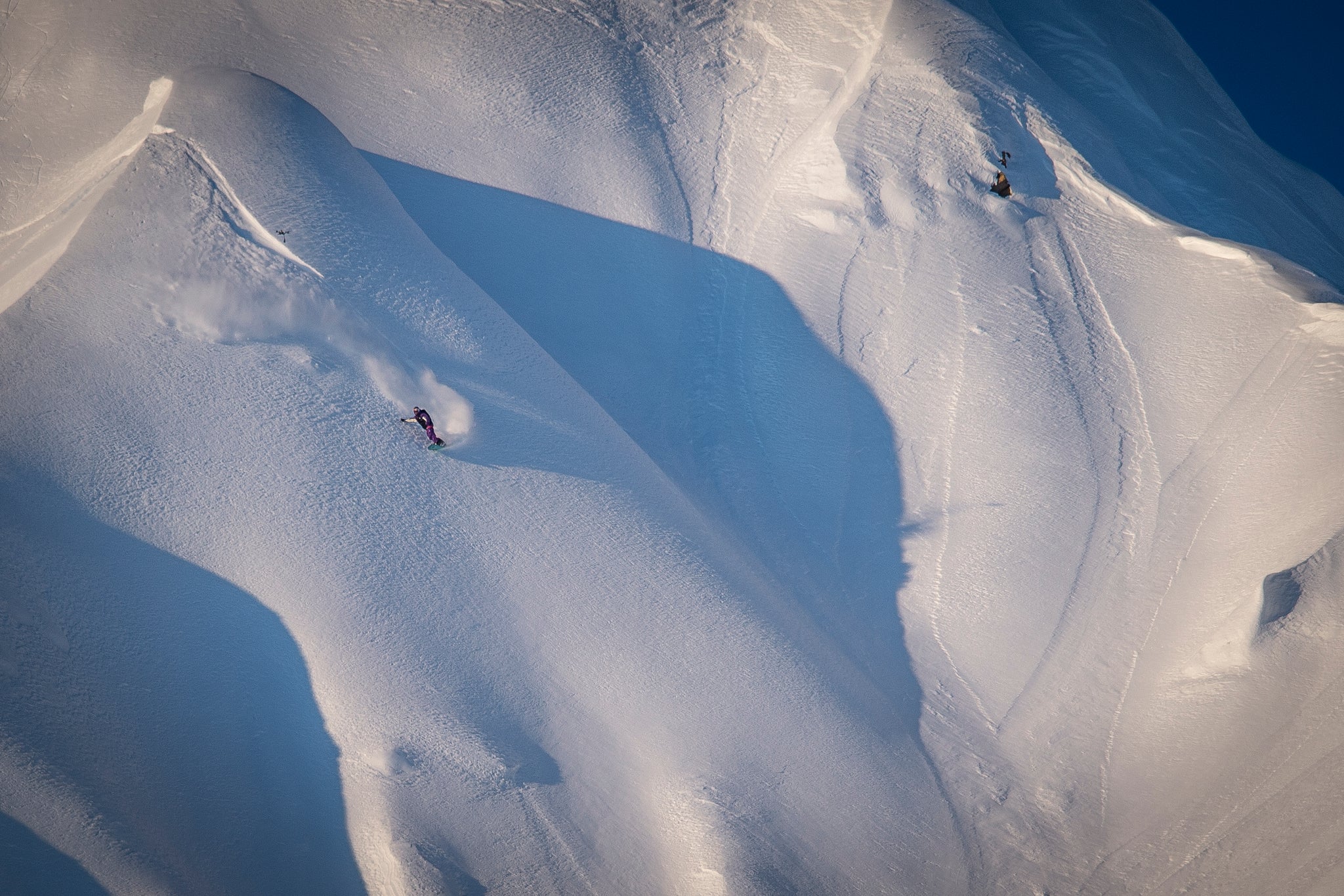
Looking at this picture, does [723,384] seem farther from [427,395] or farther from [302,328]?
[302,328]

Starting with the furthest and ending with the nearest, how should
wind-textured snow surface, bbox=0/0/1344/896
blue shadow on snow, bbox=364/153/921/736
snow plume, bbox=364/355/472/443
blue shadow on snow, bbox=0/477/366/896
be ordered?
blue shadow on snow, bbox=364/153/921/736, snow plume, bbox=364/355/472/443, wind-textured snow surface, bbox=0/0/1344/896, blue shadow on snow, bbox=0/477/366/896

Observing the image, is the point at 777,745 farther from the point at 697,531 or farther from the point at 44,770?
the point at 44,770

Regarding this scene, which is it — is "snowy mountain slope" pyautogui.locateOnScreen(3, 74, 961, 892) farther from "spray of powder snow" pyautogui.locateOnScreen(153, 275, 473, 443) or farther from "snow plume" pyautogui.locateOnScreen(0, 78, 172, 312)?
"snow plume" pyautogui.locateOnScreen(0, 78, 172, 312)

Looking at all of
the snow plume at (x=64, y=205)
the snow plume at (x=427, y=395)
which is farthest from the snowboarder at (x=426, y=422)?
the snow plume at (x=64, y=205)

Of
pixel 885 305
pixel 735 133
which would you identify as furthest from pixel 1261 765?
pixel 735 133

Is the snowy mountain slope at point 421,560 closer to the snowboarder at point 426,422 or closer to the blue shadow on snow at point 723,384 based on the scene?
the snowboarder at point 426,422

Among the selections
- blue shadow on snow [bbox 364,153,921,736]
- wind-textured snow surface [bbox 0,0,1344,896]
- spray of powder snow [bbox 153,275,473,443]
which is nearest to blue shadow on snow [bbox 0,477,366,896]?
wind-textured snow surface [bbox 0,0,1344,896]
